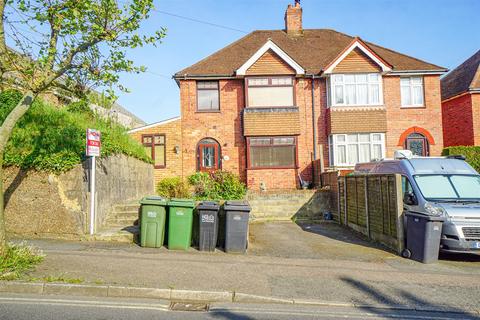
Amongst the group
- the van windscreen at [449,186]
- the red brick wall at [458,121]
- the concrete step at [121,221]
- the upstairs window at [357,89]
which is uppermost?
the upstairs window at [357,89]

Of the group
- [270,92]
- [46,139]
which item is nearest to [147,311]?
[46,139]

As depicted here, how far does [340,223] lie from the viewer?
44.1 ft

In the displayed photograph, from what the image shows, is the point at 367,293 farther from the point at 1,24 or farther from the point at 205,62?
the point at 205,62

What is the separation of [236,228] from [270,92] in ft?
34.8

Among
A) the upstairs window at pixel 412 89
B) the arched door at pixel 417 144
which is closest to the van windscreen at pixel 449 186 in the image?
the arched door at pixel 417 144

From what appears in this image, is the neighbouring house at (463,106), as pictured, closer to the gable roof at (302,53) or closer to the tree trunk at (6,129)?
the gable roof at (302,53)

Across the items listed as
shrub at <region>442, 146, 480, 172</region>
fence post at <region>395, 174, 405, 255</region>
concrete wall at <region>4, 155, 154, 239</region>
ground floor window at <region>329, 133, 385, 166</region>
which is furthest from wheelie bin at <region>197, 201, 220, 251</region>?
shrub at <region>442, 146, 480, 172</region>

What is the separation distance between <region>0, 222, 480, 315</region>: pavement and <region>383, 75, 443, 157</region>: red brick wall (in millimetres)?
10529

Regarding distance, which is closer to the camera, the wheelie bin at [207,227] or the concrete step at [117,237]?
the wheelie bin at [207,227]

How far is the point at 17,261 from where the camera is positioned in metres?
6.22

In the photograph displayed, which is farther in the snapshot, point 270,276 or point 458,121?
point 458,121

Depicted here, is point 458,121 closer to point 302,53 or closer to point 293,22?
point 302,53

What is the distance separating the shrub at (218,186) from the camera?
15.8 m

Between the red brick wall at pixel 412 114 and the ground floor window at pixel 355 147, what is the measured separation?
77 centimetres
